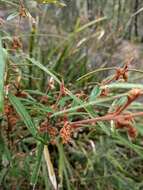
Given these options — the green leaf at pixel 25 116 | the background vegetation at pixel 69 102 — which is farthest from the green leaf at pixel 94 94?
the green leaf at pixel 25 116

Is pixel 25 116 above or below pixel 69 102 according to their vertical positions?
below

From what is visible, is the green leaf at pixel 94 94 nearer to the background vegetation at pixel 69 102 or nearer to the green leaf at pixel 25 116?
the background vegetation at pixel 69 102

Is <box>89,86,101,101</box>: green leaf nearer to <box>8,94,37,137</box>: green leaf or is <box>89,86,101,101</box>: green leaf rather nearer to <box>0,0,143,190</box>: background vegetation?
<box>0,0,143,190</box>: background vegetation

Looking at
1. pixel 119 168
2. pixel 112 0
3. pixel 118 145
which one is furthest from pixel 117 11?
pixel 119 168

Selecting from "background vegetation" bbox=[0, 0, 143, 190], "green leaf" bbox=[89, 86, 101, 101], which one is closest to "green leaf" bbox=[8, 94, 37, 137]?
"background vegetation" bbox=[0, 0, 143, 190]

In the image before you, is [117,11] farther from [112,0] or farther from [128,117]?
[128,117]

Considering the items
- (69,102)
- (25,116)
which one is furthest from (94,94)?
(69,102)

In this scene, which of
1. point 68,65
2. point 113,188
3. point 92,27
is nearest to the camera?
point 113,188

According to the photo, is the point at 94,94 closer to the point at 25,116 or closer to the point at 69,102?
the point at 25,116
